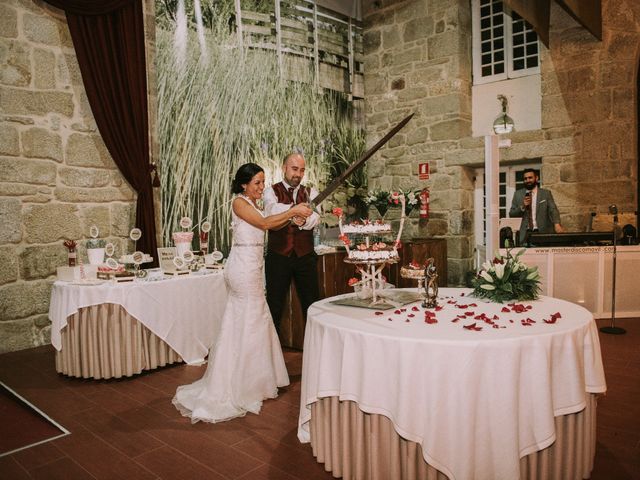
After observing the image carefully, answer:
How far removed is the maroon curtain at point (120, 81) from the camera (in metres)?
4.78

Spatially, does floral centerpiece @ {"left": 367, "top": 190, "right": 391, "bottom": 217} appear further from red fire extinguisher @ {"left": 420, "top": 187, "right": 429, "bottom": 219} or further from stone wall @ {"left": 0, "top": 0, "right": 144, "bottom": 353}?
stone wall @ {"left": 0, "top": 0, "right": 144, "bottom": 353}

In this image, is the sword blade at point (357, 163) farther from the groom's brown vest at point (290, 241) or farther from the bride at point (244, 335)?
the groom's brown vest at point (290, 241)

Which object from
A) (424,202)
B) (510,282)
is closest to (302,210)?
(510,282)

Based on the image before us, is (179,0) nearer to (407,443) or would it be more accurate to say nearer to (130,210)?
(130,210)

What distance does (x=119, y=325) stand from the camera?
3625 millimetres

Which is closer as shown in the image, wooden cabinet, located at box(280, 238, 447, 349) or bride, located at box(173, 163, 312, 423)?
bride, located at box(173, 163, 312, 423)

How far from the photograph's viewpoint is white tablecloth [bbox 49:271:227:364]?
3.59 meters

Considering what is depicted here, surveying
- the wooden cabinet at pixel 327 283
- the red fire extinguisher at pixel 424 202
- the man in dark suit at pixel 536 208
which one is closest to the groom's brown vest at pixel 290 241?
the wooden cabinet at pixel 327 283

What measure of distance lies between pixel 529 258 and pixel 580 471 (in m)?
3.68

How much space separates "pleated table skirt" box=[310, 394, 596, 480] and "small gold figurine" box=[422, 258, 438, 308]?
28.2 inches

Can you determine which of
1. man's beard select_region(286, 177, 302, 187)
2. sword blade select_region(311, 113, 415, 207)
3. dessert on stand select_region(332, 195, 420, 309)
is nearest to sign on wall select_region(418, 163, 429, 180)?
man's beard select_region(286, 177, 302, 187)

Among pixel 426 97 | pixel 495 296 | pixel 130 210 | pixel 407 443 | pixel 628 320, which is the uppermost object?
pixel 426 97

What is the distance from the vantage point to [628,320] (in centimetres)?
530

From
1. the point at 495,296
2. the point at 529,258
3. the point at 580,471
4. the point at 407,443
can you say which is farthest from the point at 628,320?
the point at 407,443
